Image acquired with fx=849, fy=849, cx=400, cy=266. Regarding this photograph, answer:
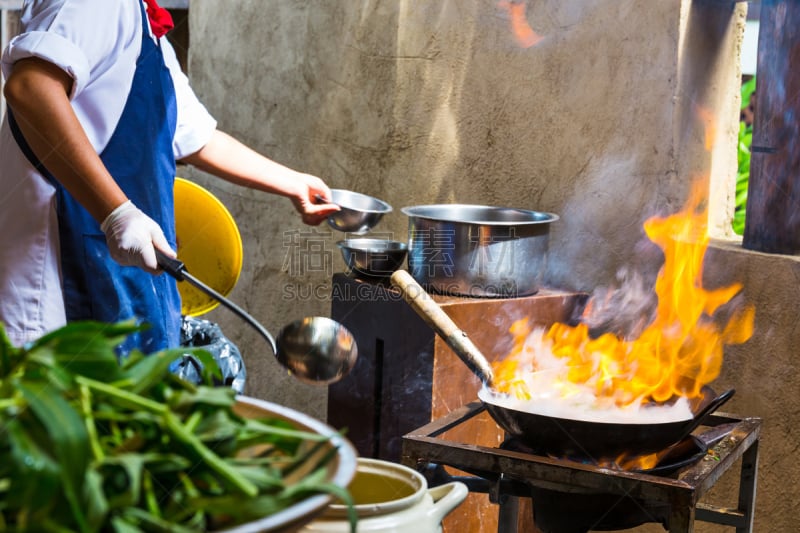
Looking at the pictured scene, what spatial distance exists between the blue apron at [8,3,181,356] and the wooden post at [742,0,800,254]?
5.78 ft

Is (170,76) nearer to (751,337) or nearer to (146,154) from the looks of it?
(146,154)

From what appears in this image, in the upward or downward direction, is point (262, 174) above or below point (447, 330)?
above

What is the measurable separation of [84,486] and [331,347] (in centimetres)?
87

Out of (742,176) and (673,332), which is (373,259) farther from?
(742,176)

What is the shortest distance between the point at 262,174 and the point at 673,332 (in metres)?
1.44

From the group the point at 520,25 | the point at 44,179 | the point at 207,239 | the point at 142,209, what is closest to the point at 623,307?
the point at 520,25

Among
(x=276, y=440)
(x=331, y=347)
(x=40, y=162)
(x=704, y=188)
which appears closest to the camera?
(x=276, y=440)

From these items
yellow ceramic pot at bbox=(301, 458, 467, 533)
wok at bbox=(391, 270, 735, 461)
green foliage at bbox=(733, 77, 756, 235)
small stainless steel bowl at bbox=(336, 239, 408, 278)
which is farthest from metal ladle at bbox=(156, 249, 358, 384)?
green foliage at bbox=(733, 77, 756, 235)

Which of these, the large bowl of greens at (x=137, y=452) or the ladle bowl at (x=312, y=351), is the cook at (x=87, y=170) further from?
the large bowl of greens at (x=137, y=452)

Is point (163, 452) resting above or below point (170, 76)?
below

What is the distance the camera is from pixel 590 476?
172 centimetres

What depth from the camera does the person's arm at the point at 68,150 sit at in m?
2.00

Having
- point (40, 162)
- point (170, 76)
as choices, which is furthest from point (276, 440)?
point (170, 76)

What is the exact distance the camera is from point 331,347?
1.57m
